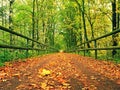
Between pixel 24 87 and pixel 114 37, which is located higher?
pixel 114 37

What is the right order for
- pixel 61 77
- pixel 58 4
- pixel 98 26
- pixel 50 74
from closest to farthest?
pixel 61 77 < pixel 50 74 < pixel 98 26 < pixel 58 4

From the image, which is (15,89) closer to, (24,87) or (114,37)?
(24,87)

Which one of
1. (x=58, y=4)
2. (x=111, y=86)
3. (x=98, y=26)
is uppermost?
(x=58, y=4)

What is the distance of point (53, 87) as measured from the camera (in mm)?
4449

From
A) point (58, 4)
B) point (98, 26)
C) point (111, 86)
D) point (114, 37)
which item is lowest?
point (111, 86)

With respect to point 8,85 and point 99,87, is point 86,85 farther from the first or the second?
point 8,85

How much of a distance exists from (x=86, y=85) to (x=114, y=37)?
14103 millimetres

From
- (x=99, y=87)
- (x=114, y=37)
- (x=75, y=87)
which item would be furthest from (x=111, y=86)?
(x=114, y=37)

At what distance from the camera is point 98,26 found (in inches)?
1315

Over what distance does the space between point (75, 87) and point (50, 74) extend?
4.76 feet

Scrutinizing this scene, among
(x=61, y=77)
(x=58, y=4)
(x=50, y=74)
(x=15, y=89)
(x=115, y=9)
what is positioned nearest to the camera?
(x=15, y=89)

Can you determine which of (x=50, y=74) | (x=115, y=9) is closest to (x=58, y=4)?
(x=115, y=9)

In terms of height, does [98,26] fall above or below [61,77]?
above

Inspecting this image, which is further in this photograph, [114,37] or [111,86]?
[114,37]
